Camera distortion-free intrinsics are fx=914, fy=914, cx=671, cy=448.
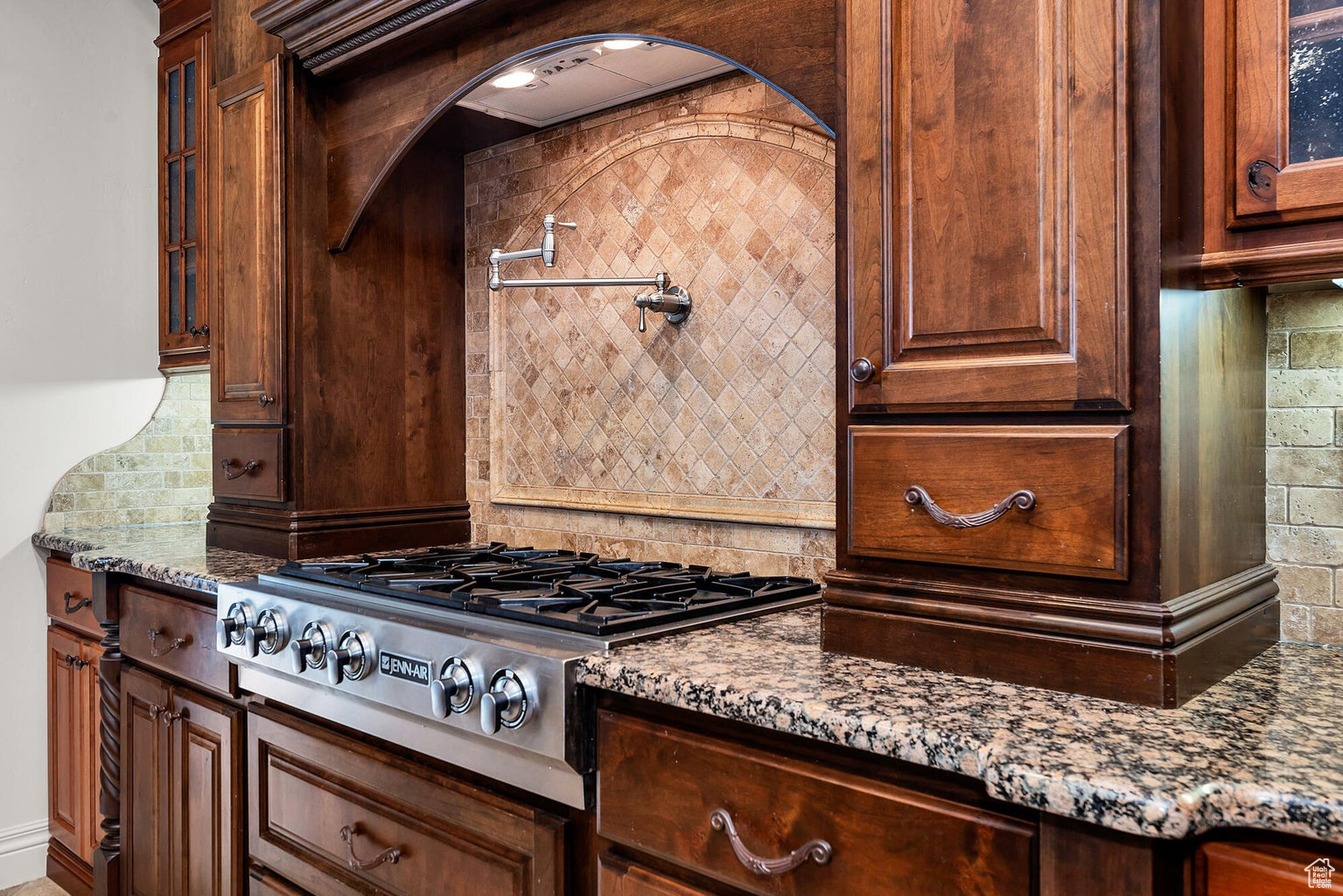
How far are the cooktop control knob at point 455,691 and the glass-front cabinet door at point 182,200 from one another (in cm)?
201

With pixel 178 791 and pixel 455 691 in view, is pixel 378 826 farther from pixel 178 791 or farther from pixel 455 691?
pixel 178 791

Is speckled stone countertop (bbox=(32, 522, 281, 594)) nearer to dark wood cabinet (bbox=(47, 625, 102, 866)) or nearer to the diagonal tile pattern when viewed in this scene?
dark wood cabinet (bbox=(47, 625, 102, 866))

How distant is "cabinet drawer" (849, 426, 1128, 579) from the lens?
1031 mm


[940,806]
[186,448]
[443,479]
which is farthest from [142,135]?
[940,806]

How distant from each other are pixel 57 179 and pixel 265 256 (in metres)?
1.20

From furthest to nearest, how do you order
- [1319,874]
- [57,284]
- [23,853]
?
[57,284] → [23,853] → [1319,874]

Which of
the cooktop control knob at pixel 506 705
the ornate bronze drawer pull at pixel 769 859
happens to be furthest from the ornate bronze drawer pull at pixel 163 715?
the ornate bronze drawer pull at pixel 769 859

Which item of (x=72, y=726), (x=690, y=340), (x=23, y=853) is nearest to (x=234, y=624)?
(x=690, y=340)

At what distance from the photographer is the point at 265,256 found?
2346 millimetres

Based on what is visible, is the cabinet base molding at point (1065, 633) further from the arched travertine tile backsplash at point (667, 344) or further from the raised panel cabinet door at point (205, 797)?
the raised panel cabinet door at point (205, 797)

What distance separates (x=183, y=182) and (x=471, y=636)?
2395mm

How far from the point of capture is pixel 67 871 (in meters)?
2.81

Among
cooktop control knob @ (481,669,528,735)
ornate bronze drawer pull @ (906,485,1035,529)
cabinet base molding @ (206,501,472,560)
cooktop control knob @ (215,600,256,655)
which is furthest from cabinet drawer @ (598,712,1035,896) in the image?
cabinet base molding @ (206,501,472,560)

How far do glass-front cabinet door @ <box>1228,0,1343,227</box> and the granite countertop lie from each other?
56 centimetres
